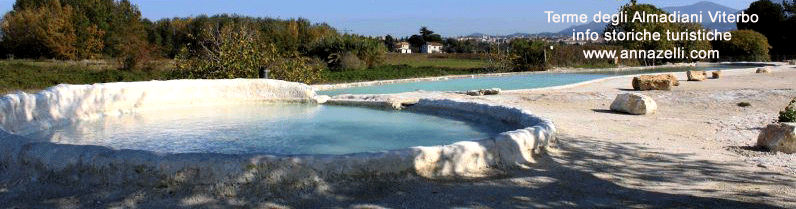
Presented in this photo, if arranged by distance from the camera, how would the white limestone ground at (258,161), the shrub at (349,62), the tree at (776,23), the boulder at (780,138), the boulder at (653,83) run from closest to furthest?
the white limestone ground at (258,161)
the boulder at (780,138)
the boulder at (653,83)
the shrub at (349,62)
the tree at (776,23)

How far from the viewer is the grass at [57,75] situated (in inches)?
677

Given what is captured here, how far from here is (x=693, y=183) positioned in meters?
5.06

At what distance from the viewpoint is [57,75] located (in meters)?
20.0

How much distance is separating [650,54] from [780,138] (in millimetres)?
30600

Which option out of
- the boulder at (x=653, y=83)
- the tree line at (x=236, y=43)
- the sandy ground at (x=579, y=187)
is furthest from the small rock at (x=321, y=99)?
the boulder at (x=653, y=83)

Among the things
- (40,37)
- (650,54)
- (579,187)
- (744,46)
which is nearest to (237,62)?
(579,187)

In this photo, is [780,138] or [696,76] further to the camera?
[696,76]

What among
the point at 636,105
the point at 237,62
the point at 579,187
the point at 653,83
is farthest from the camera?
the point at 237,62

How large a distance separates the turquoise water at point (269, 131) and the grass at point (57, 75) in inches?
327

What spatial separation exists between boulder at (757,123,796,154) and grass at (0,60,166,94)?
50.9ft

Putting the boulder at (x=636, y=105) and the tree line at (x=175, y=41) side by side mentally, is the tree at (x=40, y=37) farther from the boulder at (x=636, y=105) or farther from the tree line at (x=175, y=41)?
the boulder at (x=636, y=105)

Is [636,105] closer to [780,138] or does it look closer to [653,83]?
[780,138]

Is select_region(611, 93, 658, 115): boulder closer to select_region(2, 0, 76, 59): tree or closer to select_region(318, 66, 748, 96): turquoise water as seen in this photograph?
select_region(318, 66, 748, 96): turquoise water

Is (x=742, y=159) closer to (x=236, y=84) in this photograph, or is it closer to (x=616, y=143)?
(x=616, y=143)
